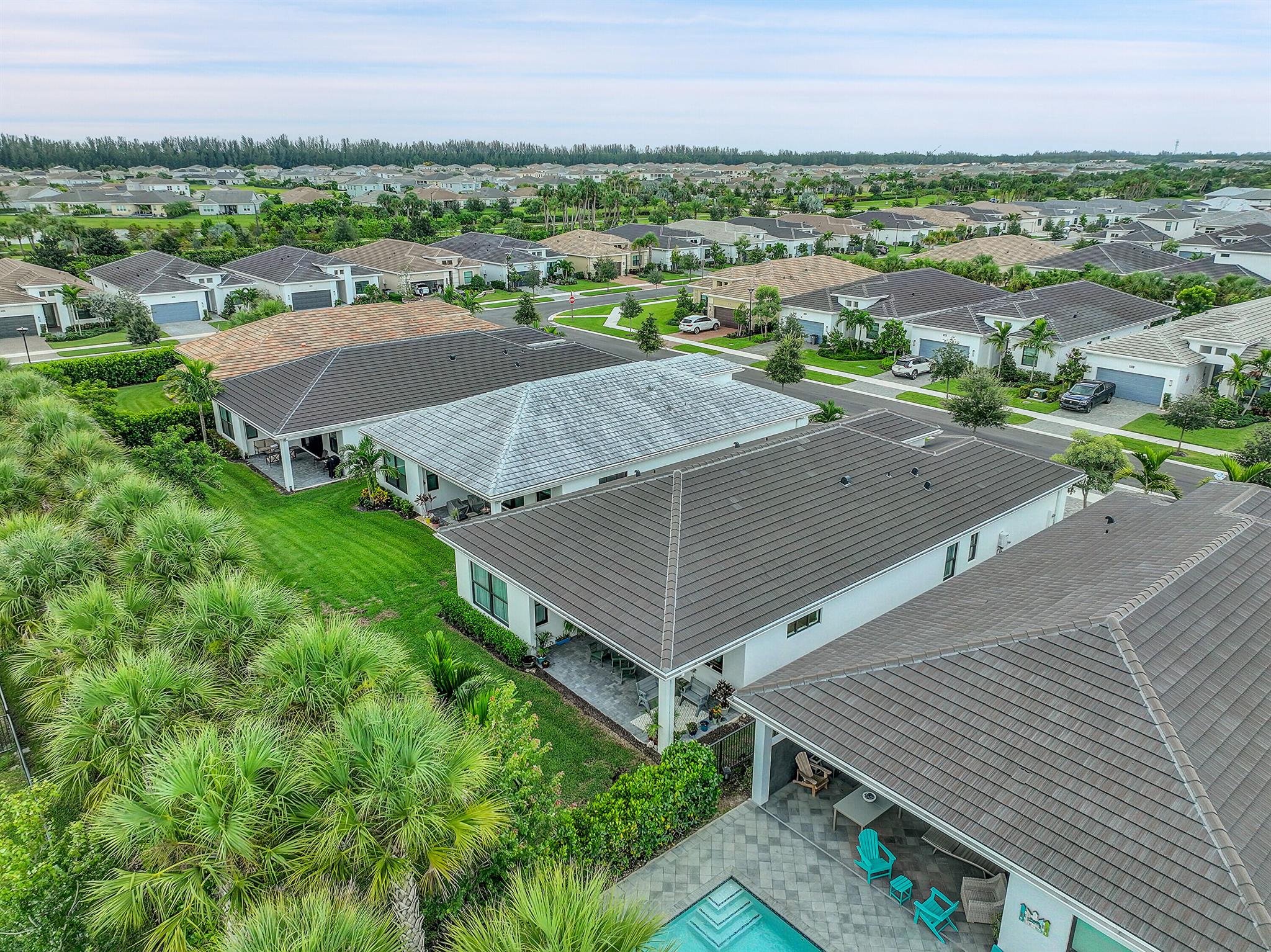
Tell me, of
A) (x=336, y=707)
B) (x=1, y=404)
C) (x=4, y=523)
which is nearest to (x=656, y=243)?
(x=1, y=404)

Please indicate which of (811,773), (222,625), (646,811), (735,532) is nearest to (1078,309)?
(735,532)

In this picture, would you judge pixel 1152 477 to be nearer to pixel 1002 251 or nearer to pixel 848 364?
pixel 848 364

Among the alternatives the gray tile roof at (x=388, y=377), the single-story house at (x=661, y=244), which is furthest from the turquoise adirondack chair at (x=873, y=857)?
the single-story house at (x=661, y=244)

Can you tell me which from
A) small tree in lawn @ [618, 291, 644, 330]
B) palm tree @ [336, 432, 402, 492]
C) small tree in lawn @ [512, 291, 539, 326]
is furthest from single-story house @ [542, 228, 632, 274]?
palm tree @ [336, 432, 402, 492]

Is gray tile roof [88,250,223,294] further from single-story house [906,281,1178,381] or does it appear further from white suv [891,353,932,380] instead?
single-story house [906,281,1178,381]

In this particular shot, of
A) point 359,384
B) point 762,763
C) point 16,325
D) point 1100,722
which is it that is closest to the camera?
point 1100,722

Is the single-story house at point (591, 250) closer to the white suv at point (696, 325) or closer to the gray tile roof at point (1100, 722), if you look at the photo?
the white suv at point (696, 325)
